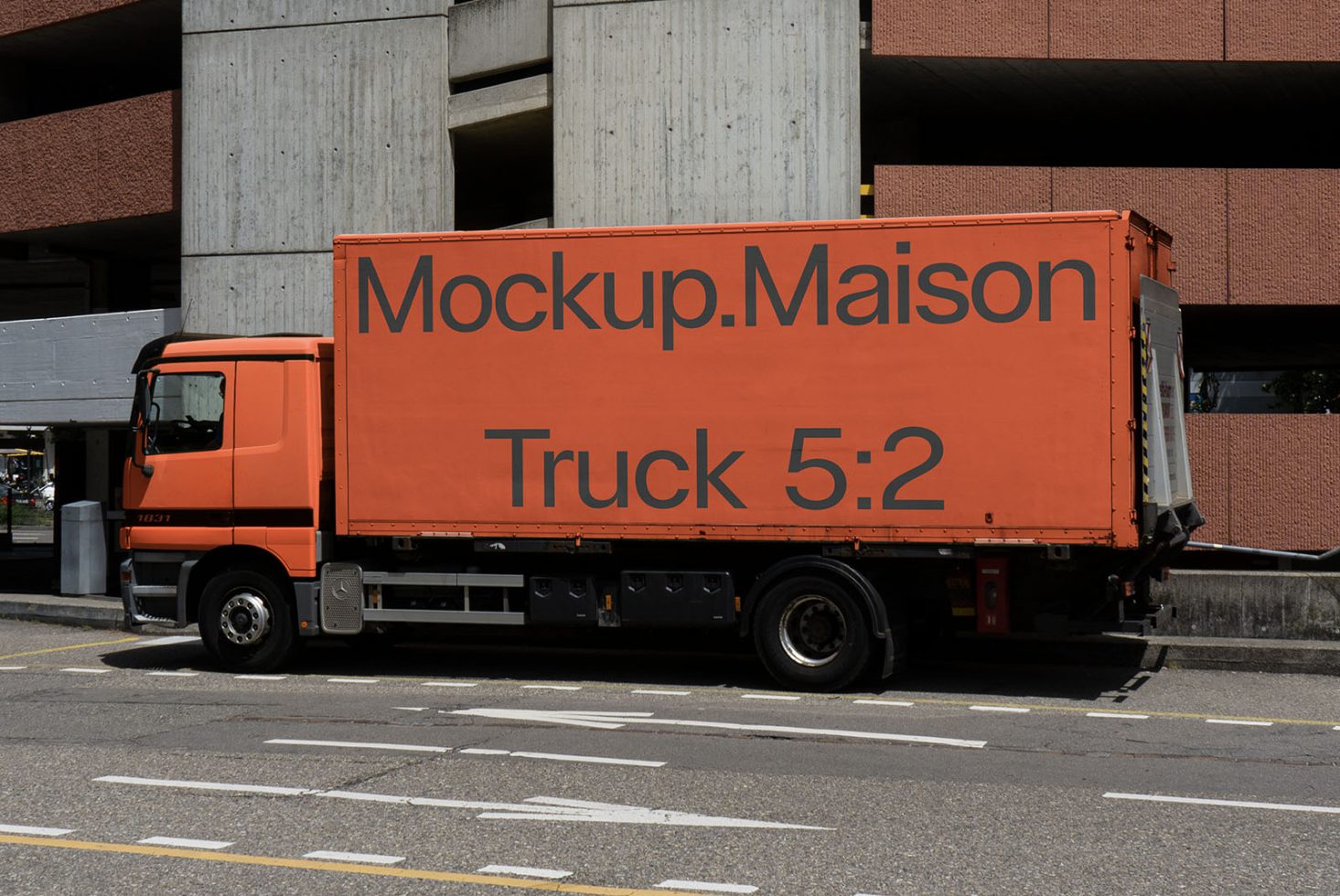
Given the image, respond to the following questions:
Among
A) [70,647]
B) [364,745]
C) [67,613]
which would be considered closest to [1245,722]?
[364,745]

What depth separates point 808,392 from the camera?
11.7 meters

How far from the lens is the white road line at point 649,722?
993cm

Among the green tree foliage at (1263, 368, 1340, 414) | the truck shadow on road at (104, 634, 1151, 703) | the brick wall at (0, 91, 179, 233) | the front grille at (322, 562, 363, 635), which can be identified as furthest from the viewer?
the green tree foliage at (1263, 368, 1340, 414)

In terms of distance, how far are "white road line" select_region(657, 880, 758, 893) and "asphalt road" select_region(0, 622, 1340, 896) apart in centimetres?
2

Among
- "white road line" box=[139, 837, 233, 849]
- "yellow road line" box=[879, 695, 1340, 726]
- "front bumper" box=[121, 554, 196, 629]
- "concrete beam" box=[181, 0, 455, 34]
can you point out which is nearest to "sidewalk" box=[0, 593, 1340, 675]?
"yellow road line" box=[879, 695, 1340, 726]

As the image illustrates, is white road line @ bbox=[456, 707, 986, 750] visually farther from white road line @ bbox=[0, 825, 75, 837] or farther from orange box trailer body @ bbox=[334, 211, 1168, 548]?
white road line @ bbox=[0, 825, 75, 837]

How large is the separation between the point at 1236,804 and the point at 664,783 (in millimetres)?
2952

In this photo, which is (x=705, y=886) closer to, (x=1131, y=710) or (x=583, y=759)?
(x=583, y=759)

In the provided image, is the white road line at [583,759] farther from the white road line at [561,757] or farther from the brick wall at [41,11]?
the brick wall at [41,11]

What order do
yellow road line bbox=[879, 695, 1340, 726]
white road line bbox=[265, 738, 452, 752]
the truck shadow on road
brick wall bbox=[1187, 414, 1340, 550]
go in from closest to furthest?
white road line bbox=[265, 738, 452, 752] < yellow road line bbox=[879, 695, 1340, 726] < the truck shadow on road < brick wall bbox=[1187, 414, 1340, 550]

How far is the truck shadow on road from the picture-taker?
12.5 meters

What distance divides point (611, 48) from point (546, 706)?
1006 cm

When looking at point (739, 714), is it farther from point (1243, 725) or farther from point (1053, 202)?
point (1053, 202)

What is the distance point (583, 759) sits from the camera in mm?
9172
